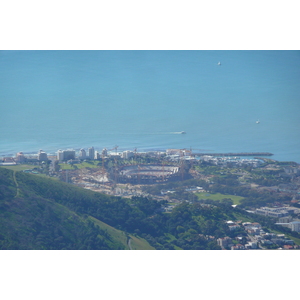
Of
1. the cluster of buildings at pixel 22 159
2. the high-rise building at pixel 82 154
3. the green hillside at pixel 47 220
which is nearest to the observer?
the green hillside at pixel 47 220

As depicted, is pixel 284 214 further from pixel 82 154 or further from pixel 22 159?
pixel 22 159

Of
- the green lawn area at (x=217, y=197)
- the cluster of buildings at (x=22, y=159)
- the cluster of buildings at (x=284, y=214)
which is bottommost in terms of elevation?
the cluster of buildings at (x=284, y=214)

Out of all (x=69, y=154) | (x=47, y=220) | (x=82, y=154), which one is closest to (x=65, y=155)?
(x=69, y=154)

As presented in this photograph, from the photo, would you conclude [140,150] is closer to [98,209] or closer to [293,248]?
[98,209]

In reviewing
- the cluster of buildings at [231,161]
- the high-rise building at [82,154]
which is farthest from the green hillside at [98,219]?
the cluster of buildings at [231,161]

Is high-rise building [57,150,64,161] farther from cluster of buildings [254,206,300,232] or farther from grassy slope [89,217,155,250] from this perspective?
cluster of buildings [254,206,300,232]

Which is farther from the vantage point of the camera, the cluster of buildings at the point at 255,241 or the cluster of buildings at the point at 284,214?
the cluster of buildings at the point at 284,214

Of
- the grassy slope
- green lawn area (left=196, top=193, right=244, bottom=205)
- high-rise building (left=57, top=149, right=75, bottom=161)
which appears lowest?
the grassy slope

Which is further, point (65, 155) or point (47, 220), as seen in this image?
point (65, 155)

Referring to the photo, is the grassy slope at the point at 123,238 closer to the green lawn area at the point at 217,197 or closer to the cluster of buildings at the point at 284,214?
the green lawn area at the point at 217,197

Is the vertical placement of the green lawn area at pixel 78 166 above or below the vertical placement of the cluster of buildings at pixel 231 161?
below

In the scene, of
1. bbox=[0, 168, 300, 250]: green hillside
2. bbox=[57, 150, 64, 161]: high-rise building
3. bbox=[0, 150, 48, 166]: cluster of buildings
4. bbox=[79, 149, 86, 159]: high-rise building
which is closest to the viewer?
bbox=[0, 168, 300, 250]: green hillside

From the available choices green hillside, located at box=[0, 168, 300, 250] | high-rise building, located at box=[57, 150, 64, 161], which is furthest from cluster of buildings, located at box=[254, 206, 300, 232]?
high-rise building, located at box=[57, 150, 64, 161]
